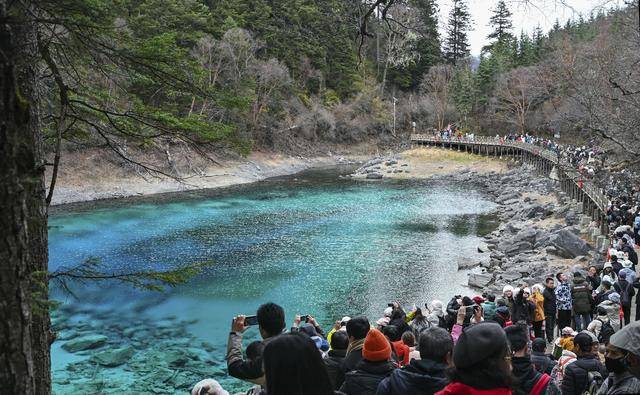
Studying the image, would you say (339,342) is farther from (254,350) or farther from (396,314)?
(396,314)

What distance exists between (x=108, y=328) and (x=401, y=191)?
22.0 meters

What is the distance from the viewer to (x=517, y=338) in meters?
3.38

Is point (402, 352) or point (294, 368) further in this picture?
point (402, 352)

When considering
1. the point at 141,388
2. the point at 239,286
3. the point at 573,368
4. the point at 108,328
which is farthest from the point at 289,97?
the point at 573,368

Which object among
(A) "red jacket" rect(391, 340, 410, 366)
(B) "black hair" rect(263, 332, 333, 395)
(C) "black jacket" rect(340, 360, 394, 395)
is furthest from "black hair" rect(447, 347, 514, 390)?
(A) "red jacket" rect(391, 340, 410, 366)

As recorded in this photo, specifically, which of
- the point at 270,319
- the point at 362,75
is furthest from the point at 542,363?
the point at 362,75

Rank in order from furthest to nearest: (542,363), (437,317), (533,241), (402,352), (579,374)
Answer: (533,241) → (437,317) → (402,352) → (542,363) → (579,374)

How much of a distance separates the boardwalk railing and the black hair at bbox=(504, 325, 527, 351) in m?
8.38

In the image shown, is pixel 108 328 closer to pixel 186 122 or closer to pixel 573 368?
pixel 186 122

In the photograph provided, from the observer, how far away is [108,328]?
10594 millimetres

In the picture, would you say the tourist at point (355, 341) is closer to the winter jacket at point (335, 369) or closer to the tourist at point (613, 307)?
the winter jacket at point (335, 369)

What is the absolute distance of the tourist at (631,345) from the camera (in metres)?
2.59

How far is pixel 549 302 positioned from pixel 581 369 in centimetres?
420

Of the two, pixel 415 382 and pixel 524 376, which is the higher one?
pixel 415 382
